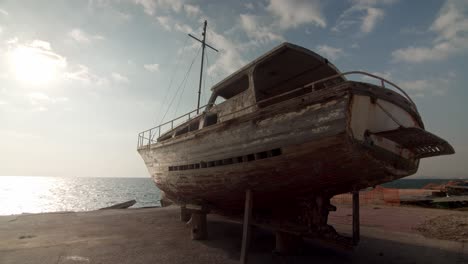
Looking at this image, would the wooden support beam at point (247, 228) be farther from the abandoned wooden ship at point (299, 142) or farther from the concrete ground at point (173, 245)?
the concrete ground at point (173, 245)

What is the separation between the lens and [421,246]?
8.55 meters

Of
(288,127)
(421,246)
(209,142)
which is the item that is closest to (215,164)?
(209,142)

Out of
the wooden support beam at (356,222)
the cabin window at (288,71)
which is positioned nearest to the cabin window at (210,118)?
the cabin window at (288,71)

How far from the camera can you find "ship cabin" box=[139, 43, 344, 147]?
23.1 feet

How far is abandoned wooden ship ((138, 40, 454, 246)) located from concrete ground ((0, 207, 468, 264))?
1.46m

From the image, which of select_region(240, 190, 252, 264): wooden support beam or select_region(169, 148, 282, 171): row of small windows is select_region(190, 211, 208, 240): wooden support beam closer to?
select_region(169, 148, 282, 171): row of small windows

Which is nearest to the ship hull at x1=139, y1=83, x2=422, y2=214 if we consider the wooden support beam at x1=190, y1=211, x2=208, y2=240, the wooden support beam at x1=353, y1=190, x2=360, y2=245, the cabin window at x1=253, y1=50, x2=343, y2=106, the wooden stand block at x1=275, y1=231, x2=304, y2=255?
the wooden support beam at x1=353, y1=190, x2=360, y2=245

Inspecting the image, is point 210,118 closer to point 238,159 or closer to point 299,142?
point 238,159

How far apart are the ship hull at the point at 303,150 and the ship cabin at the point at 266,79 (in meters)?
0.74

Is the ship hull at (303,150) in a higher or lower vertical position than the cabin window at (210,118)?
lower

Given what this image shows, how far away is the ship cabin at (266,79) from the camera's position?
7043 mm

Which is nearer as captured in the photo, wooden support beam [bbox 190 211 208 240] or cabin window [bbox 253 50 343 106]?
cabin window [bbox 253 50 343 106]

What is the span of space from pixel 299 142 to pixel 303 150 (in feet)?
0.64

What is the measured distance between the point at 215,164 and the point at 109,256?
4032 millimetres
